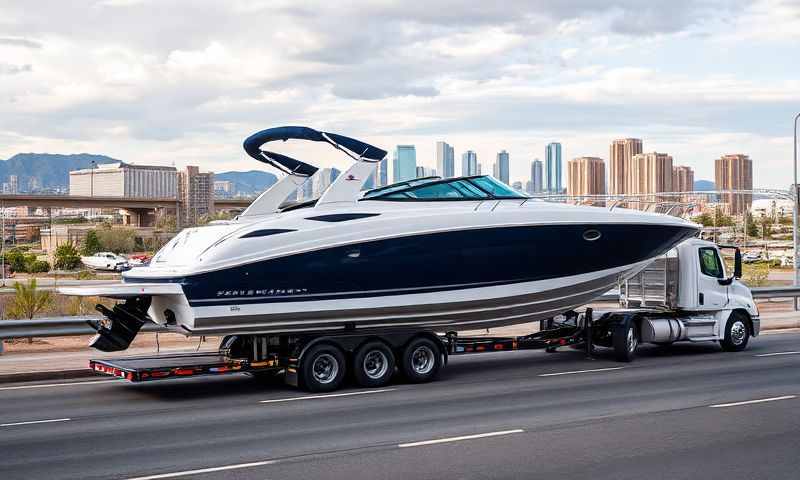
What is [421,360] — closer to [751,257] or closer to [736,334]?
[736,334]

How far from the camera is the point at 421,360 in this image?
16328 mm

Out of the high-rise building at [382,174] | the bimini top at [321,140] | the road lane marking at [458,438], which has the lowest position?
the road lane marking at [458,438]

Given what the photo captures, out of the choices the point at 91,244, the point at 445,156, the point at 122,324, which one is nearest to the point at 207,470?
the point at 122,324

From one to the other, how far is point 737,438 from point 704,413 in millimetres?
1727

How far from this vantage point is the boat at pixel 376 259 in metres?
14.8

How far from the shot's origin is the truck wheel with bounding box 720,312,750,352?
66.5 ft

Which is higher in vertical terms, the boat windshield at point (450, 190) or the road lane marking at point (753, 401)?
the boat windshield at point (450, 190)

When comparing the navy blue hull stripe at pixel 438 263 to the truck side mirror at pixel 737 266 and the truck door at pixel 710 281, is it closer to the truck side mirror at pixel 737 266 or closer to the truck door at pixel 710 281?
the truck door at pixel 710 281

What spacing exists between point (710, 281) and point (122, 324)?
1223cm

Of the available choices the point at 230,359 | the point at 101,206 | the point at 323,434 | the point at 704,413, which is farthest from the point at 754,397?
the point at 101,206

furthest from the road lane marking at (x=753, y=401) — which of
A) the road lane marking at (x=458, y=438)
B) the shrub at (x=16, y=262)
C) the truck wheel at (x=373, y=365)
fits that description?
the shrub at (x=16, y=262)

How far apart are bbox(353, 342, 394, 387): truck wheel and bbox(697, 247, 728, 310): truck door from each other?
25.2 ft

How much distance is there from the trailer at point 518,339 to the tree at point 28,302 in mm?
9717

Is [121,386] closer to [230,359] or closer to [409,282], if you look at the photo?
[230,359]
